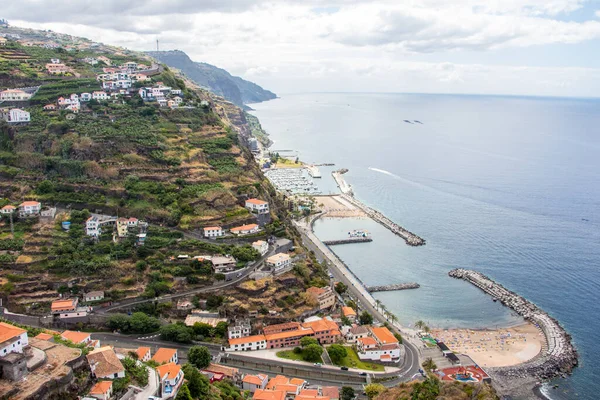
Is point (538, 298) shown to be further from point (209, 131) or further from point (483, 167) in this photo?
point (483, 167)

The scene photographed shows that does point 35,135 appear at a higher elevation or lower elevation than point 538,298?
higher

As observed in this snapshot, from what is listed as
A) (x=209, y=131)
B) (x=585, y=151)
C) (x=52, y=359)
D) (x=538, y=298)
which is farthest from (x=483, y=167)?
(x=52, y=359)

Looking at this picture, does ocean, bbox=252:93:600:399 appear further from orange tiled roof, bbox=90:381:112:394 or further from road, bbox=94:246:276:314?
orange tiled roof, bbox=90:381:112:394

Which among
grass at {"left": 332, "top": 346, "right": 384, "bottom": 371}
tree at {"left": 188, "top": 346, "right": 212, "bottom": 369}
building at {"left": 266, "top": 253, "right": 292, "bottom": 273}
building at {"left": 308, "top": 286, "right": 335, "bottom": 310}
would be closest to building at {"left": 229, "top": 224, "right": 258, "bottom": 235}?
building at {"left": 266, "top": 253, "right": 292, "bottom": 273}

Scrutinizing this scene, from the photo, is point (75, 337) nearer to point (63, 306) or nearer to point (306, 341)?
point (63, 306)

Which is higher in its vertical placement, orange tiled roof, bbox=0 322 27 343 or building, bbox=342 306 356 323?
orange tiled roof, bbox=0 322 27 343

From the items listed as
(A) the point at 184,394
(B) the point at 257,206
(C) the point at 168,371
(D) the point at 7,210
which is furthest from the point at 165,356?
(D) the point at 7,210
